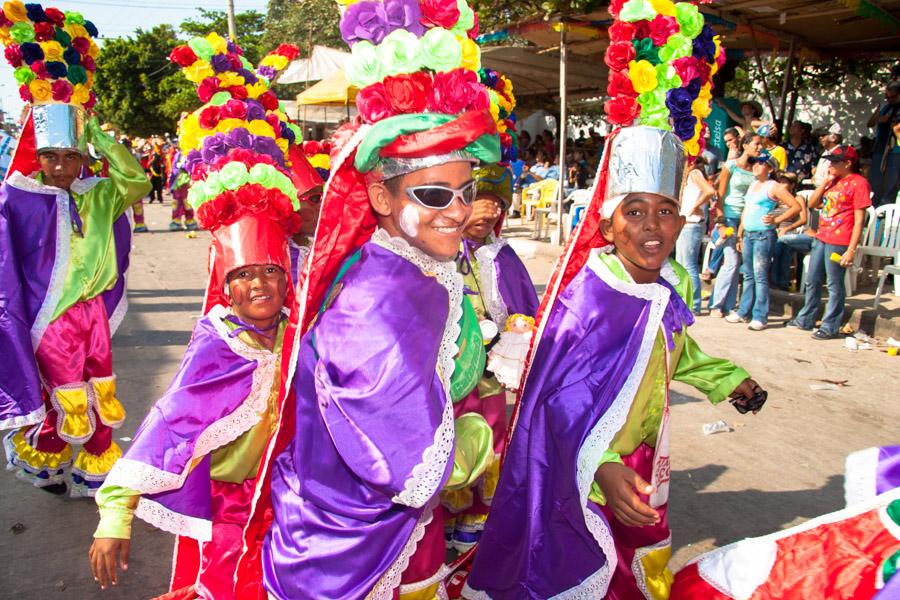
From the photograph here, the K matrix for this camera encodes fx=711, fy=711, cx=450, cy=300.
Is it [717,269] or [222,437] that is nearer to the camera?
[222,437]

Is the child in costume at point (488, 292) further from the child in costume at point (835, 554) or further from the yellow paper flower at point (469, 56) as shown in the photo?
the child in costume at point (835, 554)

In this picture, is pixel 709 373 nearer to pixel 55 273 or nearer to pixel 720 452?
pixel 720 452

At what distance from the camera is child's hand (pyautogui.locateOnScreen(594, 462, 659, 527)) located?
7.50 feet

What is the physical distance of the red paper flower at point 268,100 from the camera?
3.88m

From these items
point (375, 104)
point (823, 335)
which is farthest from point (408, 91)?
point (823, 335)

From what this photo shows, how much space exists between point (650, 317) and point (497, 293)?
1.26 meters

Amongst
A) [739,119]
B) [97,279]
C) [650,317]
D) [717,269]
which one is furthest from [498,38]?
[650,317]

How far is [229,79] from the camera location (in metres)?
3.68

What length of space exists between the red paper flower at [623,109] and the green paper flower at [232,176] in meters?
1.55

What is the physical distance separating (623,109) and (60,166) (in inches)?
135

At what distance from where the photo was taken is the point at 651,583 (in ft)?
9.40

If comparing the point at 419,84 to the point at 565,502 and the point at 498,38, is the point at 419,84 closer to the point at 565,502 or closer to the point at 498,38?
the point at 565,502

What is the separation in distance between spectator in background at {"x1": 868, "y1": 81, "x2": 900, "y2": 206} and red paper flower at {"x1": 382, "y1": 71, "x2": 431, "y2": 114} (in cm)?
1014

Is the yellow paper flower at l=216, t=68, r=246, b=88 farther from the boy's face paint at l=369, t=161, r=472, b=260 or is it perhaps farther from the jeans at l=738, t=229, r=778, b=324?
the jeans at l=738, t=229, r=778, b=324
